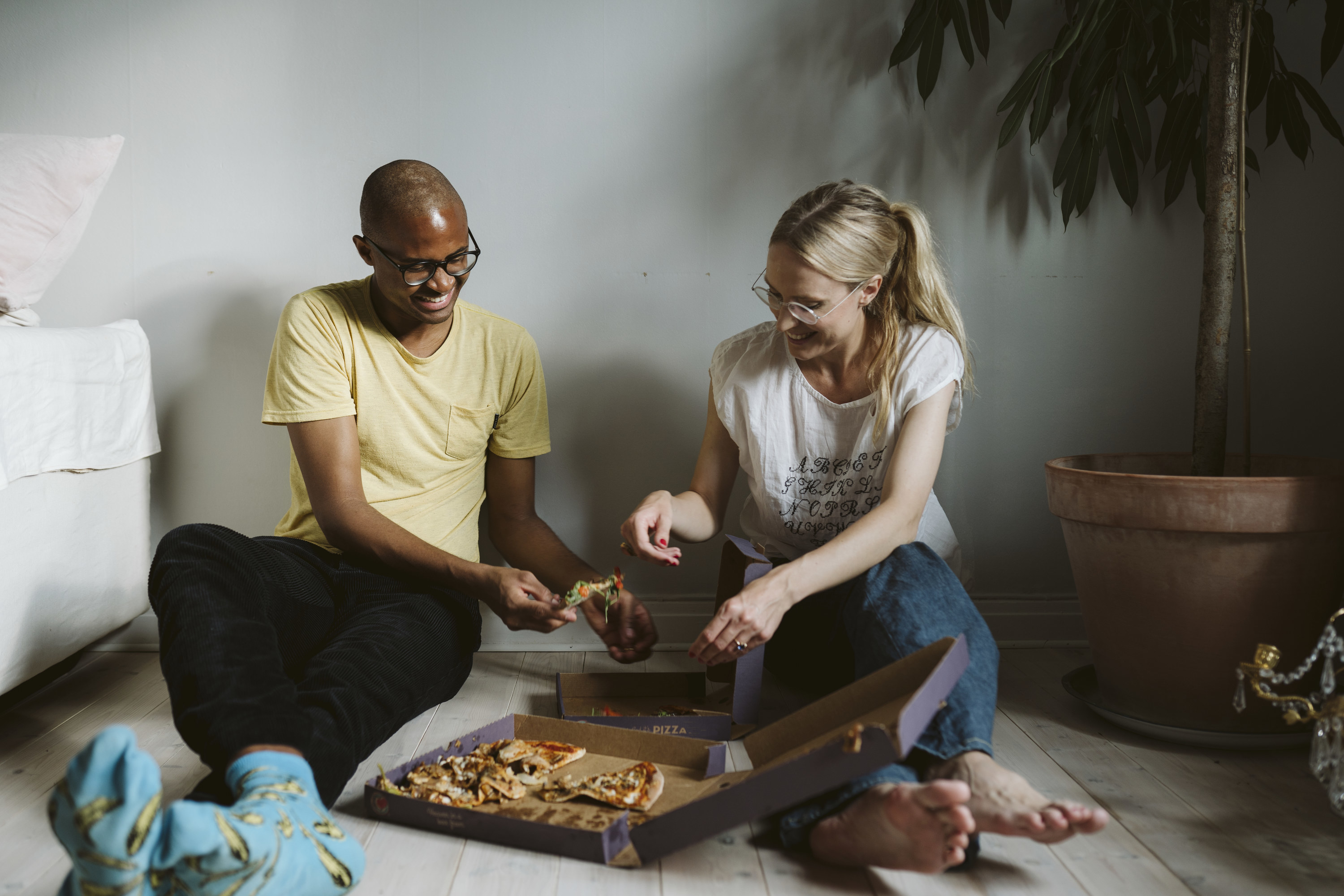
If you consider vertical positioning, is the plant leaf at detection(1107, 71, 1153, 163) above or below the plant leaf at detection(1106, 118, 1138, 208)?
above

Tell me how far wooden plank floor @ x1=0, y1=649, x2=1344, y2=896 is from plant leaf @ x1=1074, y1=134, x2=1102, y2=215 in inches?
36.1

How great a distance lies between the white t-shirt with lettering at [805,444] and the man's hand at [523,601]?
403 millimetres

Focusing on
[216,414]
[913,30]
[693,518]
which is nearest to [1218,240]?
[913,30]

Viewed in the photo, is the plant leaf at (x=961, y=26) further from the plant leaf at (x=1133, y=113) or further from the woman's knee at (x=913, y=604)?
the woman's knee at (x=913, y=604)

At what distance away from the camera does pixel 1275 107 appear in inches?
65.8

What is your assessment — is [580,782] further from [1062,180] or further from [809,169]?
[1062,180]

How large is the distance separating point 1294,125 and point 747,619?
1406mm

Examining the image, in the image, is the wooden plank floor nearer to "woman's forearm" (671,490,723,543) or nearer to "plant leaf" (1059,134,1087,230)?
"woman's forearm" (671,490,723,543)

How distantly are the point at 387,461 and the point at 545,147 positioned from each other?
69cm

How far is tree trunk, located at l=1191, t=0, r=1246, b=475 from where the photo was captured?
141cm

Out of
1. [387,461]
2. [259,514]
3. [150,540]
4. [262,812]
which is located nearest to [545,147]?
[387,461]

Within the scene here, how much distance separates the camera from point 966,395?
192cm

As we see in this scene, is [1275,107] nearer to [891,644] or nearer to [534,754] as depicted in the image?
[891,644]

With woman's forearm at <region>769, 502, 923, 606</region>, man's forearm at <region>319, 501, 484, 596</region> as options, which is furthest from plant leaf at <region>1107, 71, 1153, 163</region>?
man's forearm at <region>319, 501, 484, 596</region>
